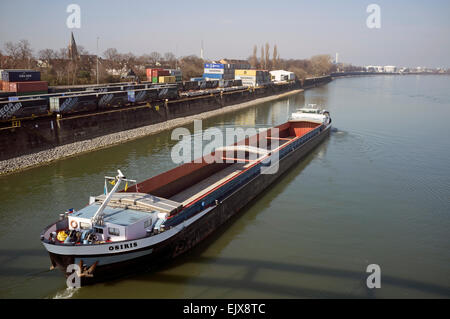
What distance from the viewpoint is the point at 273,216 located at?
1504 cm

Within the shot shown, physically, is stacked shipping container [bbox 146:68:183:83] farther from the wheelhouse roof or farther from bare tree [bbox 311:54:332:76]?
bare tree [bbox 311:54:332:76]

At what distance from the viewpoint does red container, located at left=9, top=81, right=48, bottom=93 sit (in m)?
33.3

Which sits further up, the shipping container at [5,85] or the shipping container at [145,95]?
the shipping container at [5,85]

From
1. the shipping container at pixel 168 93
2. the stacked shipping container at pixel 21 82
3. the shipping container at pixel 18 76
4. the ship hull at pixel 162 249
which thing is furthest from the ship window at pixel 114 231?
the shipping container at pixel 18 76

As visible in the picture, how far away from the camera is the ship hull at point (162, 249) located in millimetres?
9242

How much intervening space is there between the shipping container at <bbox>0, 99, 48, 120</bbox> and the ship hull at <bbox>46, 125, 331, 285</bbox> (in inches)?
647

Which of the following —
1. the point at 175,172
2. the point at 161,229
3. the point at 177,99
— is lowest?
the point at 161,229

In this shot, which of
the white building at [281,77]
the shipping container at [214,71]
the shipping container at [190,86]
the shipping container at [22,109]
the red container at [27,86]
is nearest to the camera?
the shipping container at [22,109]

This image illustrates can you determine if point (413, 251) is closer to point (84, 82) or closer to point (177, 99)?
point (177, 99)

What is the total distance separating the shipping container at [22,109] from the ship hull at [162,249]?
16.4 meters

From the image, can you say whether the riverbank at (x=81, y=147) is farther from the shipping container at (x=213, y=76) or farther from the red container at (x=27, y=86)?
the shipping container at (x=213, y=76)

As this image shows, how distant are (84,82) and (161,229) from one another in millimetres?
49234

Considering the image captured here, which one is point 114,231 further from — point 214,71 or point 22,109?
point 214,71
